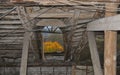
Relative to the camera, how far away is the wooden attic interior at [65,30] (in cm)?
558

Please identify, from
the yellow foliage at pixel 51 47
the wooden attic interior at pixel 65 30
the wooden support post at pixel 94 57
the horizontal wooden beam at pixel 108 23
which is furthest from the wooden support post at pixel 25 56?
the yellow foliage at pixel 51 47

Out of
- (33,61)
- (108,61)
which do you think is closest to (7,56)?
(33,61)

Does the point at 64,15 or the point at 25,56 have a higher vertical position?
the point at 64,15

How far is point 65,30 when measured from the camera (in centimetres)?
836

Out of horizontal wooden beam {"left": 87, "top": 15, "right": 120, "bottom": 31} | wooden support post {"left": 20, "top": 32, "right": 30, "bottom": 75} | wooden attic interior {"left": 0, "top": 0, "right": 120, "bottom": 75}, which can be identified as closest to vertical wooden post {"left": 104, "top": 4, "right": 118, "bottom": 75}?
wooden attic interior {"left": 0, "top": 0, "right": 120, "bottom": 75}

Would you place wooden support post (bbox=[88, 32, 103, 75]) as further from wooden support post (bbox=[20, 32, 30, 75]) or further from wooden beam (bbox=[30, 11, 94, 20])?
wooden support post (bbox=[20, 32, 30, 75])

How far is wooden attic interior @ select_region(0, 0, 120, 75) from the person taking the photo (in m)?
5.58

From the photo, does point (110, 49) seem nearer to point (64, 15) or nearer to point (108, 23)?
point (108, 23)

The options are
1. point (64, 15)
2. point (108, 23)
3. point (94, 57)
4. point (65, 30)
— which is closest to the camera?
point (108, 23)

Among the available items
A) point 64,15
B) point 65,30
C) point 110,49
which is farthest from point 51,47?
point 110,49

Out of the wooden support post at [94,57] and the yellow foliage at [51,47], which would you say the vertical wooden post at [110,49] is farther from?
the yellow foliage at [51,47]

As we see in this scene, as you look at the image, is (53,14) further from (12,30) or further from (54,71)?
(54,71)

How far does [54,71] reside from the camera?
37.2 feet

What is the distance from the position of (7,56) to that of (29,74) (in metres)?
1.21
